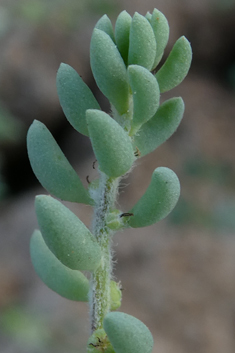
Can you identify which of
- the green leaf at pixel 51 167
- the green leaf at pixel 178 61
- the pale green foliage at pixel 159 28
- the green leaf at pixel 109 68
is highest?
the pale green foliage at pixel 159 28

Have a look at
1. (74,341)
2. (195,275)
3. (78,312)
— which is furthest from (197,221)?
(74,341)

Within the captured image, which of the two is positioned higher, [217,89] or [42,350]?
[217,89]

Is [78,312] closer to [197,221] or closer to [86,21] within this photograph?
[197,221]

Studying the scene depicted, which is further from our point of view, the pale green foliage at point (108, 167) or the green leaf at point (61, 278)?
the green leaf at point (61, 278)

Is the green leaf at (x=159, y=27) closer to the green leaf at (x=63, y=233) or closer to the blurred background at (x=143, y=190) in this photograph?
the green leaf at (x=63, y=233)

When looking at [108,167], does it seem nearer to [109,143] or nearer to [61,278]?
[109,143]

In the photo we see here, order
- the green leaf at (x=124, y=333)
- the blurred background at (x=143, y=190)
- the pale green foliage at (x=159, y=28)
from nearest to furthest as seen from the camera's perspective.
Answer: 1. the green leaf at (x=124, y=333)
2. the pale green foliage at (x=159, y=28)
3. the blurred background at (x=143, y=190)

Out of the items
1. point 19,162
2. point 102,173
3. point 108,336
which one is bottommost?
point 108,336

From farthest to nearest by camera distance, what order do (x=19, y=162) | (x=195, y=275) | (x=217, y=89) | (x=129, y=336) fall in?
(x=217, y=89), (x=19, y=162), (x=195, y=275), (x=129, y=336)


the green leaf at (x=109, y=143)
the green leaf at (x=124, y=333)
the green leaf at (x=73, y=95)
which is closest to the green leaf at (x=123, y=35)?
the green leaf at (x=73, y=95)
